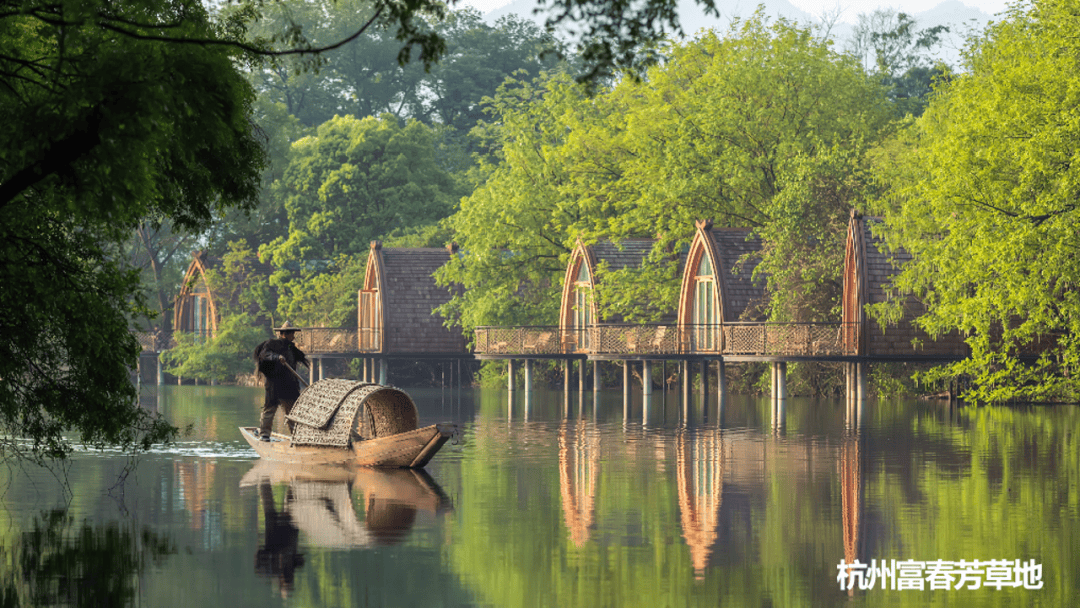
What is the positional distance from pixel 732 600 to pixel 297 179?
56926 mm

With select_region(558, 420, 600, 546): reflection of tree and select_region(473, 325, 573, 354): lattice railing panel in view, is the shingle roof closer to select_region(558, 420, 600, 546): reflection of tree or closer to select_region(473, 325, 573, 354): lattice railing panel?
select_region(473, 325, 573, 354): lattice railing panel

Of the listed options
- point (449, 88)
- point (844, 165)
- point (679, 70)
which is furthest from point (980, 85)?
point (449, 88)

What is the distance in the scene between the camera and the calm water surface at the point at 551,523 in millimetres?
11445

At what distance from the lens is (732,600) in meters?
11.0

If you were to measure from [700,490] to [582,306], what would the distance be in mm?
32024

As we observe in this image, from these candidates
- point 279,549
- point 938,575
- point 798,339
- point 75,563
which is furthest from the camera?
point 798,339

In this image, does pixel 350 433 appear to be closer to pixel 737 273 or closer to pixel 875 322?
pixel 875 322

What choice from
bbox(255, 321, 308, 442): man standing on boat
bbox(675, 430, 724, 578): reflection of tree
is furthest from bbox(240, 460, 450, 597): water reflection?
bbox(675, 430, 724, 578): reflection of tree

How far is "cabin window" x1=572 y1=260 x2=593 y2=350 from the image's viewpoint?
49.1 metres

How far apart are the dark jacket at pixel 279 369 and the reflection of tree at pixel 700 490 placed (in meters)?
5.67

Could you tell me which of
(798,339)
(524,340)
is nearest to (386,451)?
(798,339)

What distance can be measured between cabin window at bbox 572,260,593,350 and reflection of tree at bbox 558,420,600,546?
58.6 ft

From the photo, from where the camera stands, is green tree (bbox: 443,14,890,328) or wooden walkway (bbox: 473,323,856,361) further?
green tree (bbox: 443,14,890,328)

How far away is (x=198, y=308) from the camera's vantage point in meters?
72.0
